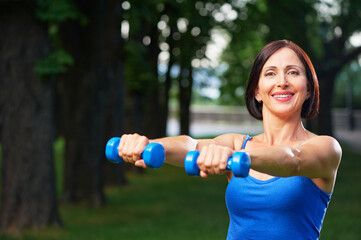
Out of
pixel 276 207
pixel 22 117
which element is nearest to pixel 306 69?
pixel 276 207

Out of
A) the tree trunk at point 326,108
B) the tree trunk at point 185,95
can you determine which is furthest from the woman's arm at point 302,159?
the tree trunk at point 326,108

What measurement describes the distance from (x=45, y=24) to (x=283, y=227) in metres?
6.99

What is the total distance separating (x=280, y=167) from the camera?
2.25 m

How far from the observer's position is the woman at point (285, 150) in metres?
2.47

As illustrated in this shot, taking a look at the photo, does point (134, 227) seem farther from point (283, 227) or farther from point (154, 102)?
point (154, 102)

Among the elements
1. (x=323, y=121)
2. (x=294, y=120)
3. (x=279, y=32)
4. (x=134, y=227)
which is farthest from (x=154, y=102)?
(x=294, y=120)

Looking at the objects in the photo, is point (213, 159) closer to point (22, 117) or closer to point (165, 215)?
point (22, 117)

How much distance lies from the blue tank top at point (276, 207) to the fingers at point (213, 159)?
555 mm

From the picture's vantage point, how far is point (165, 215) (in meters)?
11.1

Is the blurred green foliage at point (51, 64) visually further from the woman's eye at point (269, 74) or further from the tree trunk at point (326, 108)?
the tree trunk at point (326, 108)

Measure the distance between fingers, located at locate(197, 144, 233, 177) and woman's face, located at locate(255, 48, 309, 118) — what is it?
706mm

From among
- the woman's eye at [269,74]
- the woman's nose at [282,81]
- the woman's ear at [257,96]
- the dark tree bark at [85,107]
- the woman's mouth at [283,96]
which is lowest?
the dark tree bark at [85,107]

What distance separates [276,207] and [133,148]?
0.70 m

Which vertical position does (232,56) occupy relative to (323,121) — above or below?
above
